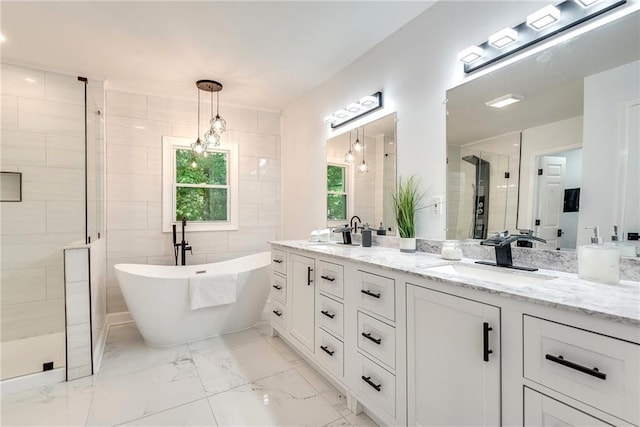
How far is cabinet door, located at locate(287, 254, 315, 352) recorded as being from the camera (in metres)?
2.22

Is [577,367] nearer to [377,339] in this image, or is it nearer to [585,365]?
[585,365]

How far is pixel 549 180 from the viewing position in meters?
1.52

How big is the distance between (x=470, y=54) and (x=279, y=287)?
2.22 meters

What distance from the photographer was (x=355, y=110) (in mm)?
2758

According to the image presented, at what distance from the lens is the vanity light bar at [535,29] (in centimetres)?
137

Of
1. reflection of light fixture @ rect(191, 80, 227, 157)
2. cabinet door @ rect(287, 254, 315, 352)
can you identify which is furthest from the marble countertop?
reflection of light fixture @ rect(191, 80, 227, 157)

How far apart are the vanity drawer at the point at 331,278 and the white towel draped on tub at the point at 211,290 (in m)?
1.07

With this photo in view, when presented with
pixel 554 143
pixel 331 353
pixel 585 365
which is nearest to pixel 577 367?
pixel 585 365

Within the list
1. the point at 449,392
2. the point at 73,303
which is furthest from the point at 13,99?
the point at 449,392

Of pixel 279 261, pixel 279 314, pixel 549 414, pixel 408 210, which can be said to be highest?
pixel 408 210

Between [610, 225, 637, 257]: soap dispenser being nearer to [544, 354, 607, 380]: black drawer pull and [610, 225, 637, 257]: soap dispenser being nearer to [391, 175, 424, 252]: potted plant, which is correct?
[544, 354, 607, 380]: black drawer pull

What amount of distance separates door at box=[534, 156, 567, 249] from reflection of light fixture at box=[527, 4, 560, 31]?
2.11 ft

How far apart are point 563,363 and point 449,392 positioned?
0.48 metres

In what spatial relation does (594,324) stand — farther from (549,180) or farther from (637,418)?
(549,180)
